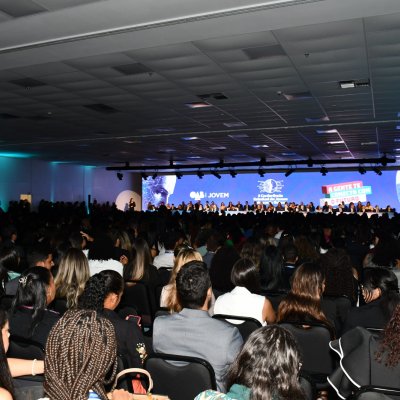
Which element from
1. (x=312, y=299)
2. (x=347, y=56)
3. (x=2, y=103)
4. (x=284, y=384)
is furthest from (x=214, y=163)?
(x=284, y=384)

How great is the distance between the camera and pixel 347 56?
679 cm

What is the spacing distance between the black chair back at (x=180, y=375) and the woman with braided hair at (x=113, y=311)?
0.23 m

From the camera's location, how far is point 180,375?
2.67 meters

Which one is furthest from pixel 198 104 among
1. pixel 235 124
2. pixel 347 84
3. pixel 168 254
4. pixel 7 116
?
pixel 7 116

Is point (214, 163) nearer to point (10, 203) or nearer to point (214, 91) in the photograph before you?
point (10, 203)

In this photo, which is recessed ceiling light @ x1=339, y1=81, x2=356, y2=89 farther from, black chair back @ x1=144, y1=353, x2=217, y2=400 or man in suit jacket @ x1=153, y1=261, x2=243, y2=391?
black chair back @ x1=144, y1=353, x2=217, y2=400

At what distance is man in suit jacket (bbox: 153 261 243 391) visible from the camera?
110 inches

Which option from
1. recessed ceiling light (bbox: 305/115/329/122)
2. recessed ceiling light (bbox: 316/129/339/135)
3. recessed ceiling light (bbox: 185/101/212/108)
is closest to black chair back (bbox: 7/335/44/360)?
recessed ceiling light (bbox: 185/101/212/108)

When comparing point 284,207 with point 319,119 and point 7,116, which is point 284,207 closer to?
point 319,119

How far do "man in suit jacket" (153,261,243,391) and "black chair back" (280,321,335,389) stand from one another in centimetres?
83

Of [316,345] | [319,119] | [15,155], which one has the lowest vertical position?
[316,345]

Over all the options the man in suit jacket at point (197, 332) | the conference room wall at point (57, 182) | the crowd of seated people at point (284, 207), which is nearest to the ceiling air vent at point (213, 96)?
the man in suit jacket at point (197, 332)

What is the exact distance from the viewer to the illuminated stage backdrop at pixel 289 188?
77.7 feet

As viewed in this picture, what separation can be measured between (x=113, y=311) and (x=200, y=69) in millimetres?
4913
